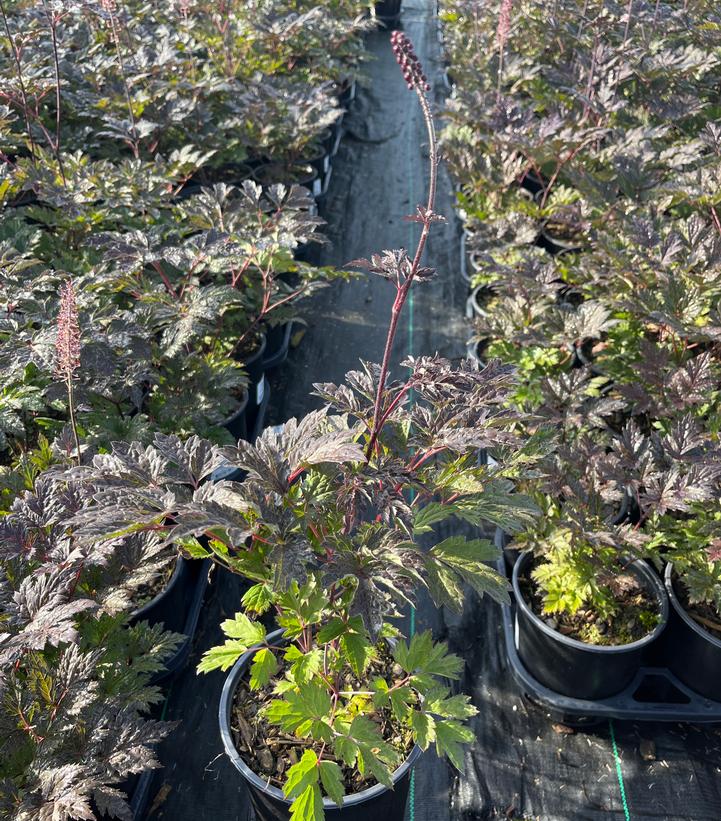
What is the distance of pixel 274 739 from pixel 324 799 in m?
0.26

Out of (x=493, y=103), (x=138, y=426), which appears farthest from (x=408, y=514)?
(x=493, y=103)

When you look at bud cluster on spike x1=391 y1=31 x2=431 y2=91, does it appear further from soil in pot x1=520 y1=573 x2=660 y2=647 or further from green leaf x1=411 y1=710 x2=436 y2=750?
soil in pot x1=520 y1=573 x2=660 y2=647

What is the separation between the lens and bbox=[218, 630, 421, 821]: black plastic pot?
1707 millimetres

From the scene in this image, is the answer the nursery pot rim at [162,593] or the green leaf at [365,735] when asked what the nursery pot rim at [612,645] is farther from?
the nursery pot rim at [162,593]

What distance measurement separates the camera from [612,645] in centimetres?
221

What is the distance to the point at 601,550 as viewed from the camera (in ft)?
7.13

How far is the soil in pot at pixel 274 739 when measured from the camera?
1816mm

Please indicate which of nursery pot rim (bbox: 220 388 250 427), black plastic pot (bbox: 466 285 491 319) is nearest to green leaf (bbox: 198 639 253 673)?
nursery pot rim (bbox: 220 388 250 427)

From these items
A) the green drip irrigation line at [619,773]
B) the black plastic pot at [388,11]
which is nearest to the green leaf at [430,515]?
the green drip irrigation line at [619,773]

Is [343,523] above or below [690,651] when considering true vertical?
above

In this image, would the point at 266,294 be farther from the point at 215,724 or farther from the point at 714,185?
the point at 714,185

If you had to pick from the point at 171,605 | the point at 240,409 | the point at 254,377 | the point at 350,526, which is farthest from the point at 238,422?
the point at 350,526

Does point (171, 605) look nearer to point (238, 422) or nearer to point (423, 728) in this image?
point (238, 422)

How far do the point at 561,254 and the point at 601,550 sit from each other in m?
1.98
